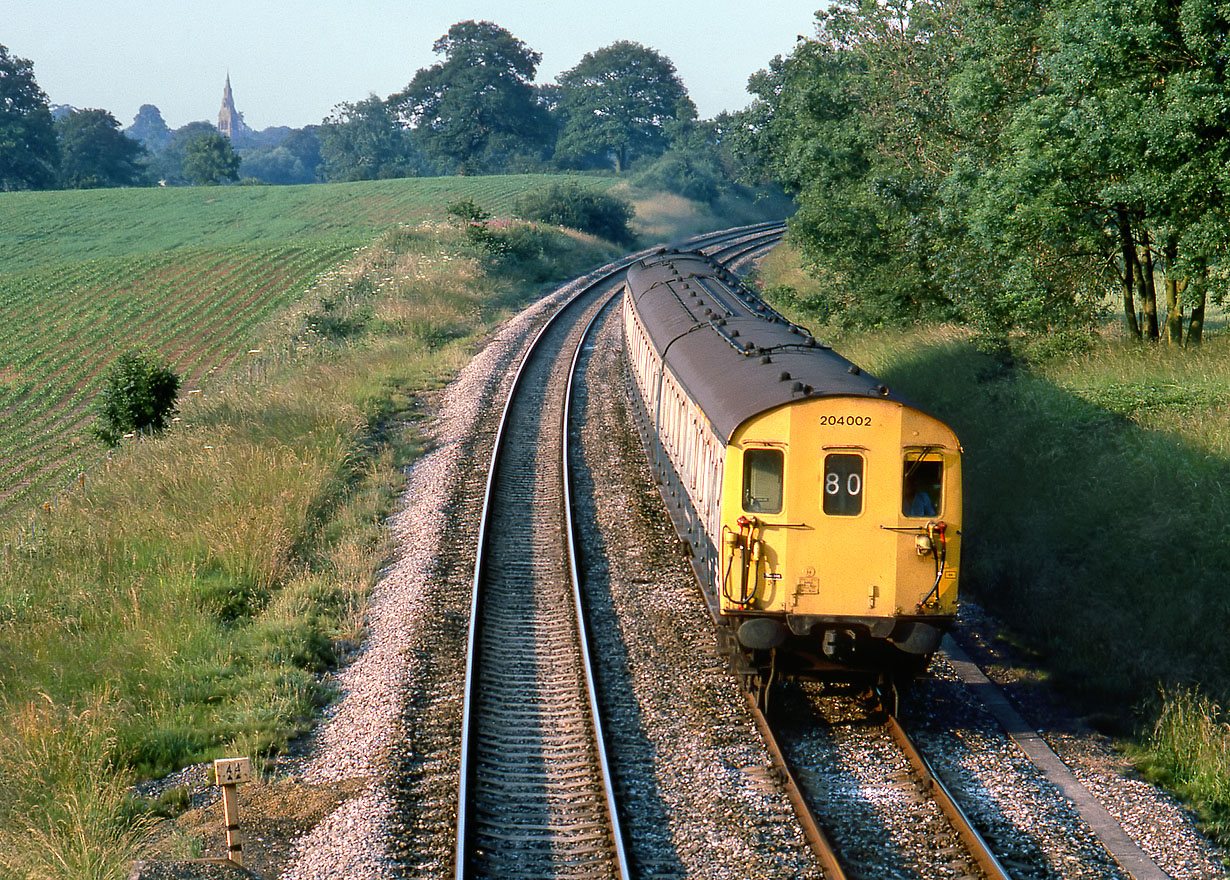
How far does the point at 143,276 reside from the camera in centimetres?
5275

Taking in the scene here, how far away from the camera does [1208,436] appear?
44.2ft

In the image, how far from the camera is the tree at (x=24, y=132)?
10356 cm

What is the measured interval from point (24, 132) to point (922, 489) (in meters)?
117

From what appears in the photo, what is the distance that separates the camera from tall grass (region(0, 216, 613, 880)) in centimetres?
839

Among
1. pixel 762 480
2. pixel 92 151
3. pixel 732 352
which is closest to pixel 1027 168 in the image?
pixel 732 352

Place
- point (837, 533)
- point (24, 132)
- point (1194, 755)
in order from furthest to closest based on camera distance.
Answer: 1. point (24, 132)
2. point (837, 533)
3. point (1194, 755)

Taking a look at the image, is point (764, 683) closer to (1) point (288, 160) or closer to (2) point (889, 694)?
(2) point (889, 694)

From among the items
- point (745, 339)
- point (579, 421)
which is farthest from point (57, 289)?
point (745, 339)

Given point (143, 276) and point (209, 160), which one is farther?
point (209, 160)

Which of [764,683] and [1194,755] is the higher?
[764,683]

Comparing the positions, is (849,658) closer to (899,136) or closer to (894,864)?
(894,864)

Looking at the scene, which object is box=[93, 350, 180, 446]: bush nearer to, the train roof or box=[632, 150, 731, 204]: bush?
the train roof

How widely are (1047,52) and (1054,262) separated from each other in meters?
3.58

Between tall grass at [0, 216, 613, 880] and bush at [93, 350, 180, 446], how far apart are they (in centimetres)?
61
